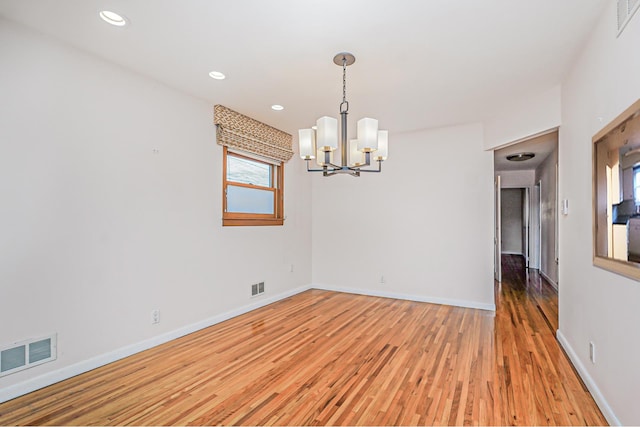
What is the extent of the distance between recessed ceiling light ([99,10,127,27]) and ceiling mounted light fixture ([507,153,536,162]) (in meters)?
5.98

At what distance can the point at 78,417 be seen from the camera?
2004 mm

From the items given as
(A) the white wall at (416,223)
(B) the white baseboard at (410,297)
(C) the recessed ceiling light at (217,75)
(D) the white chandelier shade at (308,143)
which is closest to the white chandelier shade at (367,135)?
(D) the white chandelier shade at (308,143)

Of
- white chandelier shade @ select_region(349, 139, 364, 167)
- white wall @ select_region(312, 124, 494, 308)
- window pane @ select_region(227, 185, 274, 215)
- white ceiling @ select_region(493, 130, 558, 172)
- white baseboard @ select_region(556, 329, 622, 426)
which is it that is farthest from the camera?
white wall @ select_region(312, 124, 494, 308)

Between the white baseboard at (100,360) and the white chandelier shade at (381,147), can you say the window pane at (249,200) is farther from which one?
the white chandelier shade at (381,147)

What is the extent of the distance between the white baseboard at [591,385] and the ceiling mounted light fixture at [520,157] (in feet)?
12.0

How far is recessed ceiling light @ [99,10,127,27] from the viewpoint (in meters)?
2.15

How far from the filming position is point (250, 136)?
430cm

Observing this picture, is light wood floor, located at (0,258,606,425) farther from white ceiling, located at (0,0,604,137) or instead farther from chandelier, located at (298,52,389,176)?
white ceiling, located at (0,0,604,137)

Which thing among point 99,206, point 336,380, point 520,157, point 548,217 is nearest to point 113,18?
point 99,206

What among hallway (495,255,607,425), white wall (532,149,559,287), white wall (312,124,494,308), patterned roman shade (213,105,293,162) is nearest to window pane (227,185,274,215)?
patterned roman shade (213,105,293,162)

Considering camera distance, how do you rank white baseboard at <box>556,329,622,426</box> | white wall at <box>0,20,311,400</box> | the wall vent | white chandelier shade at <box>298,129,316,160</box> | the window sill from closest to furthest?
1. the wall vent
2. white baseboard at <box>556,329,622,426</box>
3. white wall at <box>0,20,311,400</box>
4. white chandelier shade at <box>298,129,316,160</box>
5. the window sill

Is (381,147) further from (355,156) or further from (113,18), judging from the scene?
(113,18)

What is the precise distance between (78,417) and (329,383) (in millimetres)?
1640

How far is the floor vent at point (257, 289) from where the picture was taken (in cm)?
443
